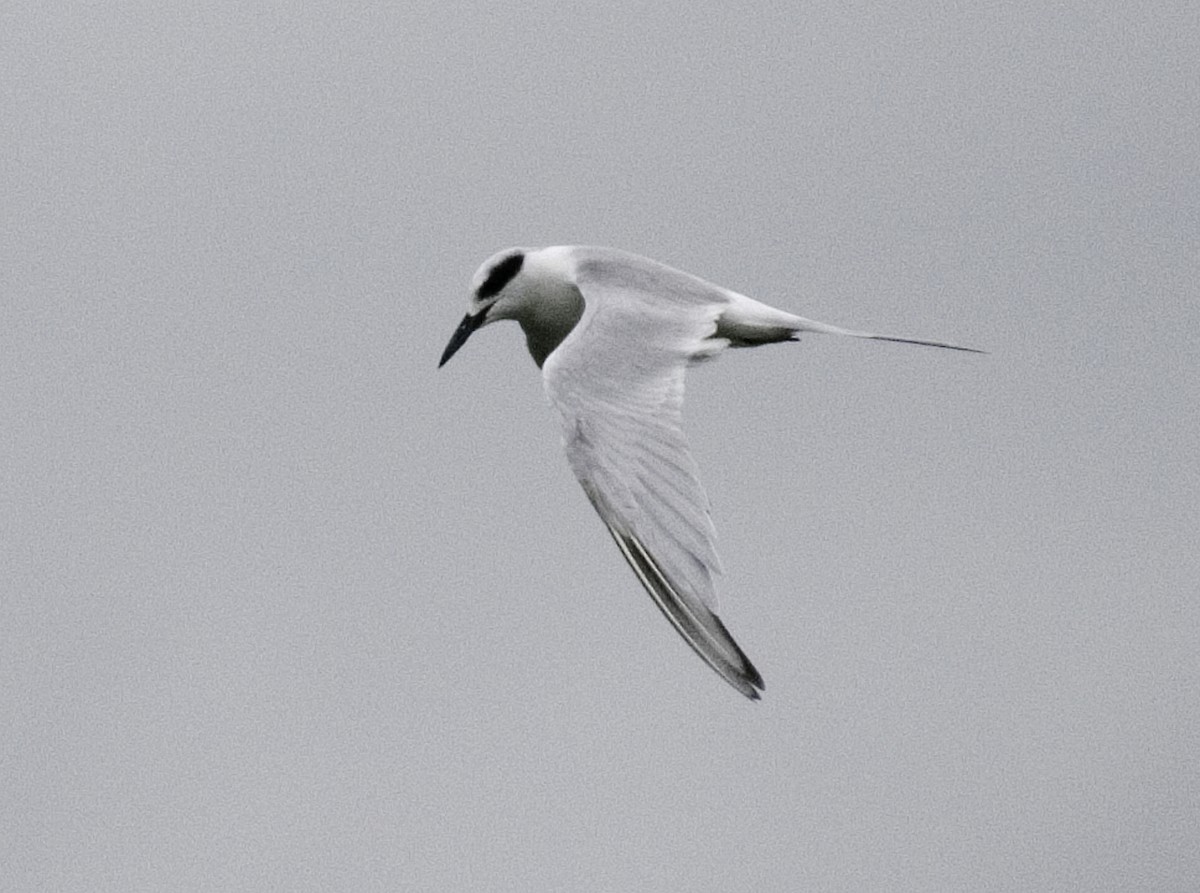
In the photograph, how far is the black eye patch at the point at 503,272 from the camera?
14.9m

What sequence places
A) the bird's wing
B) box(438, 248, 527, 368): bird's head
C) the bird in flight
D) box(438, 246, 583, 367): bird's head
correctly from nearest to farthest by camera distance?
the bird's wing, the bird in flight, box(438, 246, 583, 367): bird's head, box(438, 248, 527, 368): bird's head

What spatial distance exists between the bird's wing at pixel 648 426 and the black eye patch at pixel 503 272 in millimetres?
520

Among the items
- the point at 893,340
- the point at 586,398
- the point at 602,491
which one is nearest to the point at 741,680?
the point at 602,491

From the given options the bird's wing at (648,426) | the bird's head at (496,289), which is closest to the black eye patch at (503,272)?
the bird's head at (496,289)

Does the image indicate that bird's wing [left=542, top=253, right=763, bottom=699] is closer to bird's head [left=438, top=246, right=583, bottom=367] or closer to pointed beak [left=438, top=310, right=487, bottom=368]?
bird's head [left=438, top=246, right=583, bottom=367]

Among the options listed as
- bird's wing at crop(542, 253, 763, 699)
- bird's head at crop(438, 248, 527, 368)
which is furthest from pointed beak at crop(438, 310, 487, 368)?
bird's wing at crop(542, 253, 763, 699)

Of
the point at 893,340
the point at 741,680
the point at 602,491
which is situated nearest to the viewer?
the point at 741,680

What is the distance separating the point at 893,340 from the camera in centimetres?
1386

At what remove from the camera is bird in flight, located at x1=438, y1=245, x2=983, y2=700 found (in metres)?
10.4

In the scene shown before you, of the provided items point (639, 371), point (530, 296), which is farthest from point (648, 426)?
point (530, 296)

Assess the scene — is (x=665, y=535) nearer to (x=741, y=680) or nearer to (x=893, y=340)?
(x=741, y=680)

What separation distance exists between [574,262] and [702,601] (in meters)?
4.73

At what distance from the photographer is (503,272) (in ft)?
48.9

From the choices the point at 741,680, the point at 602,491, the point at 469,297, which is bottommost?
the point at 741,680
